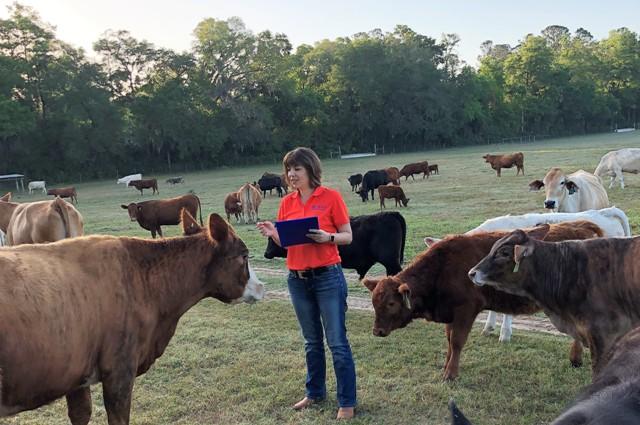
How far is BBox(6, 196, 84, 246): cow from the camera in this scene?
947 centimetres

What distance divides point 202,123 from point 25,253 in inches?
2137

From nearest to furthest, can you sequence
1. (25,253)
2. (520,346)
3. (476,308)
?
(25,253) → (476,308) → (520,346)

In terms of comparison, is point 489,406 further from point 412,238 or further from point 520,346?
point 412,238

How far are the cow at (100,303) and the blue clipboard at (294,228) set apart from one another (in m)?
0.41

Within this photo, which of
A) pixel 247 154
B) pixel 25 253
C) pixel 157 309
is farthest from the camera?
pixel 247 154

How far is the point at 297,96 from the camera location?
62.9 metres

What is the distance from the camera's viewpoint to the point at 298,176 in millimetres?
4289

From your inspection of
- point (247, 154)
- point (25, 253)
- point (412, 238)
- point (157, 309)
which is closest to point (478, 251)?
point (157, 309)

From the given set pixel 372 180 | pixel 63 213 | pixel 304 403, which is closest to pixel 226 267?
pixel 304 403

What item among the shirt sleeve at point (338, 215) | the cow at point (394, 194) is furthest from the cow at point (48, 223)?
the cow at point (394, 194)

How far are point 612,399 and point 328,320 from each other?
2670 mm

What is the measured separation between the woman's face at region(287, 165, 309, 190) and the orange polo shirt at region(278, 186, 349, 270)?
0.13 meters

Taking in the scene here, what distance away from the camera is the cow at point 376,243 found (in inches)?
327

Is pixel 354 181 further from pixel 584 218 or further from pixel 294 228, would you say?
pixel 294 228
